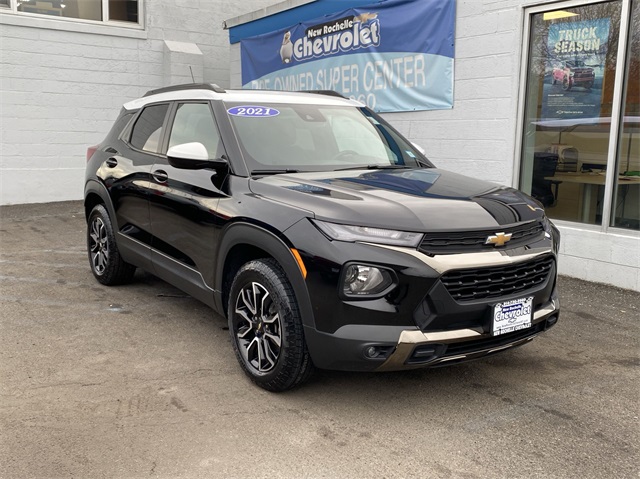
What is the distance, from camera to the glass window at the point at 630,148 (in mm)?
5922

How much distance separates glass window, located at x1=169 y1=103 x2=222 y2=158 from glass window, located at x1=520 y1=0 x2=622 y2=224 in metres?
3.88

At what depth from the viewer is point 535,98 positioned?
6.78 metres

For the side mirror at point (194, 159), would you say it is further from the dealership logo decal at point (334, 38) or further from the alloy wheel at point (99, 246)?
the dealership logo decal at point (334, 38)

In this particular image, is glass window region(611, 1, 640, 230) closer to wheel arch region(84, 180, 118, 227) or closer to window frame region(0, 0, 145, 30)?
wheel arch region(84, 180, 118, 227)

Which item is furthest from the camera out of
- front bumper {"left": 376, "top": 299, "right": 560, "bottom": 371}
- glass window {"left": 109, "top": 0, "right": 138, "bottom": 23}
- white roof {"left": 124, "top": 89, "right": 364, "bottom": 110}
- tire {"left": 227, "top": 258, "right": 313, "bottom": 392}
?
glass window {"left": 109, "top": 0, "right": 138, "bottom": 23}

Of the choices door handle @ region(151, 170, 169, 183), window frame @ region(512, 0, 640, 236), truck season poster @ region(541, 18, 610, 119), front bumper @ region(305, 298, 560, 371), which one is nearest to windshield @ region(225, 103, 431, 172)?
door handle @ region(151, 170, 169, 183)

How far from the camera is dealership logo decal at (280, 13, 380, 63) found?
8.49 m

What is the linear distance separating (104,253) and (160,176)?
1.58 m

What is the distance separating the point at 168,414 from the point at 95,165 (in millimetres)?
3352

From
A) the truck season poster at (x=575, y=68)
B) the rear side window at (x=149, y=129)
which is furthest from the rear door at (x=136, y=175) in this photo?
the truck season poster at (x=575, y=68)

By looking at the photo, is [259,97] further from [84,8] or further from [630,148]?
[84,8]

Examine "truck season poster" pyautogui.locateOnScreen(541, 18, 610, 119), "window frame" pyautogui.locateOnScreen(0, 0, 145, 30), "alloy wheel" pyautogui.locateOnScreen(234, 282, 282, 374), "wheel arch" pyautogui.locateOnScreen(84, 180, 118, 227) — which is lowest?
"alloy wheel" pyautogui.locateOnScreen(234, 282, 282, 374)

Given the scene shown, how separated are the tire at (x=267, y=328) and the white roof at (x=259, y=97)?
145cm

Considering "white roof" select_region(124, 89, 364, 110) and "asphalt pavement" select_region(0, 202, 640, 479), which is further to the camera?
"white roof" select_region(124, 89, 364, 110)
